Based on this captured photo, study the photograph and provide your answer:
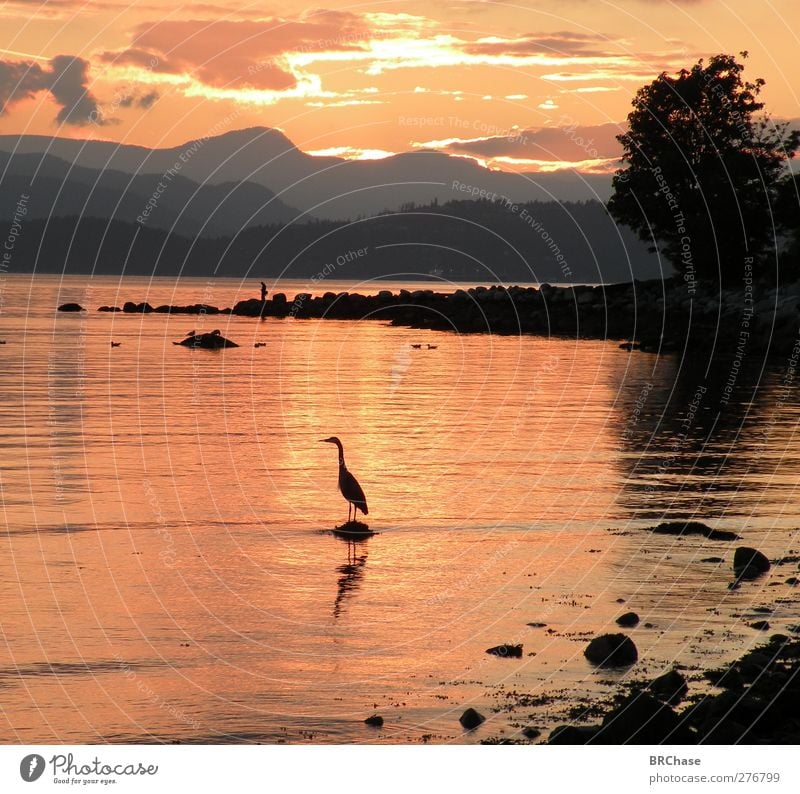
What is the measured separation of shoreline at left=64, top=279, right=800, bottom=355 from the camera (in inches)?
3034

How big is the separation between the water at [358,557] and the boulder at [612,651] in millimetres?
271

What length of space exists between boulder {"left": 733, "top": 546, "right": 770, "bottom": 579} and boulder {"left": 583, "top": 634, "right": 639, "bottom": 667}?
4.72m

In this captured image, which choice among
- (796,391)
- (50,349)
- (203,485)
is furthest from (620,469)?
(50,349)

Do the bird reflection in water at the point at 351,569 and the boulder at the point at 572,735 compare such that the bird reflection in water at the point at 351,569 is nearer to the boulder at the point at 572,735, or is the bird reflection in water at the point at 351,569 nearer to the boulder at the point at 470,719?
the boulder at the point at 470,719

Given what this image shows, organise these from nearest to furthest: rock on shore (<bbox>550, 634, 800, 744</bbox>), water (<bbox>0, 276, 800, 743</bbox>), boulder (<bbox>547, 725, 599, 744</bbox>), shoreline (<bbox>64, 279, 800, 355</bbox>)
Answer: rock on shore (<bbox>550, 634, 800, 744</bbox>) < boulder (<bbox>547, 725, 599, 744</bbox>) < water (<bbox>0, 276, 800, 743</bbox>) < shoreline (<bbox>64, 279, 800, 355</bbox>)

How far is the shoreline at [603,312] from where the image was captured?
7706 centimetres

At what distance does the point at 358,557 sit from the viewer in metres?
20.6

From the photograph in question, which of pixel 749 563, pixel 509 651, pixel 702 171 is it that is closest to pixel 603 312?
pixel 702 171

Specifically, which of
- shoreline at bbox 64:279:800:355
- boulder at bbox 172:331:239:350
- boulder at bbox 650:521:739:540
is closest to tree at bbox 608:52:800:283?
shoreline at bbox 64:279:800:355

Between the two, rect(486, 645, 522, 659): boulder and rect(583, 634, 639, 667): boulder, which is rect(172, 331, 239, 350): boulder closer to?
rect(486, 645, 522, 659): boulder

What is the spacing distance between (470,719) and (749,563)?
786 cm

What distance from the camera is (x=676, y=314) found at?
90812mm

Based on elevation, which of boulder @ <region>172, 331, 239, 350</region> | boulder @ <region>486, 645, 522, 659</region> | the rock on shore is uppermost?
the rock on shore

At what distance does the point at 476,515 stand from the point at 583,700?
10370 millimetres
